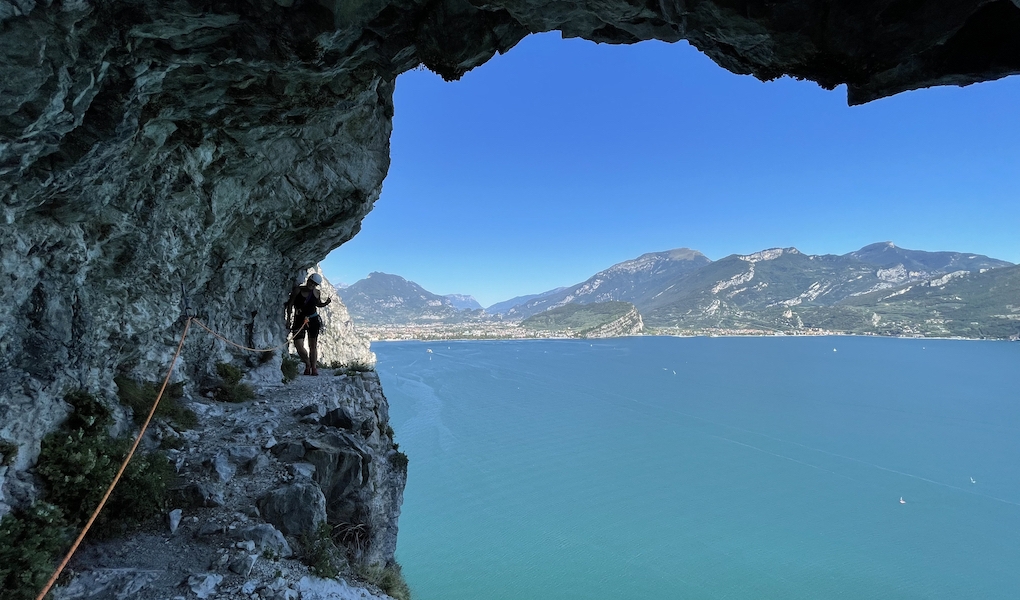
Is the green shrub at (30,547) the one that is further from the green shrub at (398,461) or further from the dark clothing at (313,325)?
the dark clothing at (313,325)

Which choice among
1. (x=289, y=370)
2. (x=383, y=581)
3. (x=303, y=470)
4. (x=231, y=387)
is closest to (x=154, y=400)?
(x=231, y=387)

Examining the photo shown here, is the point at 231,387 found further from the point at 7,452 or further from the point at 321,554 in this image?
the point at 321,554

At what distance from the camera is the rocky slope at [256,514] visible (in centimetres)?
577

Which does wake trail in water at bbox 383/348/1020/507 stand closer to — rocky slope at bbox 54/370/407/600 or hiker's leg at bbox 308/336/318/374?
hiker's leg at bbox 308/336/318/374

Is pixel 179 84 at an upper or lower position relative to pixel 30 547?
upper

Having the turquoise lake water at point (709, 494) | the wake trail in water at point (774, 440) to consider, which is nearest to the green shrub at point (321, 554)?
the turquoise lake water at point (709, 494)

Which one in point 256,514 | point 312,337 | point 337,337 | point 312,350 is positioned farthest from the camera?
point 337,337

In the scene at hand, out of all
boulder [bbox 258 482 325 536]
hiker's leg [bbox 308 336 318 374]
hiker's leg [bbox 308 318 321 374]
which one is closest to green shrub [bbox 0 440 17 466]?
boulder [bbox 258 482 325 536]

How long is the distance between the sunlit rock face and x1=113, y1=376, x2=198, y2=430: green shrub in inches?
16.1

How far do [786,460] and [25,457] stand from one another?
61.7m

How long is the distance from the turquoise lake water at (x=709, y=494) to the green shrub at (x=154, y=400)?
23.0 m

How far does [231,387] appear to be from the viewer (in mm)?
12477

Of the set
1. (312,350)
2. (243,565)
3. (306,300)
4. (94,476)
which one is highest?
(306,300)

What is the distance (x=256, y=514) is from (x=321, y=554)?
1326 mm
